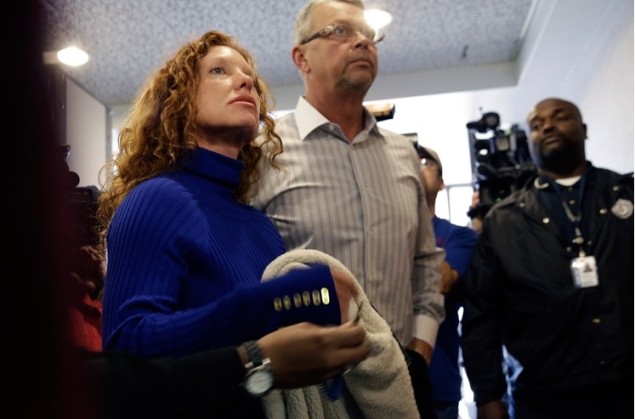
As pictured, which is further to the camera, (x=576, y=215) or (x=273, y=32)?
(x=273, y=32)

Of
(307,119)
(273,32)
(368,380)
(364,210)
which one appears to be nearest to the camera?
(368,380)

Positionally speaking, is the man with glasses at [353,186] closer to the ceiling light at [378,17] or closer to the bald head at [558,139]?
the bald head at [558,139]

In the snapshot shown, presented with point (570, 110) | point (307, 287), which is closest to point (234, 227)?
point (307, 287)

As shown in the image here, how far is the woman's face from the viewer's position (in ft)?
3.92

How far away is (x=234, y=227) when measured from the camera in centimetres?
110

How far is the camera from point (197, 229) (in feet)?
3.20

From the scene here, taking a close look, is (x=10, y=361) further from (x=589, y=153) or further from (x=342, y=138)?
(x=589, y=153)

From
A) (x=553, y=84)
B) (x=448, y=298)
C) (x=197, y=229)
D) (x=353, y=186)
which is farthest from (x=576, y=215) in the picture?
(x=553, y=84)

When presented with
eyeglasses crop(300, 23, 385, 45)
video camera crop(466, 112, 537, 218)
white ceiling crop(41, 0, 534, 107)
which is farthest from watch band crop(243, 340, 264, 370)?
white ceiling crop(41, 0, 534, 107)

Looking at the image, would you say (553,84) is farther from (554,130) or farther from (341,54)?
(341,54)

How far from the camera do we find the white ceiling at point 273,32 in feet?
12.5

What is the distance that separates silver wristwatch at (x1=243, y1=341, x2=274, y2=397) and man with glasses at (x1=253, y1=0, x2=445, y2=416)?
0.78 meters

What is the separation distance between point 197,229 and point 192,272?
0.06 m

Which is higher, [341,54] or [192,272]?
[341,54]
